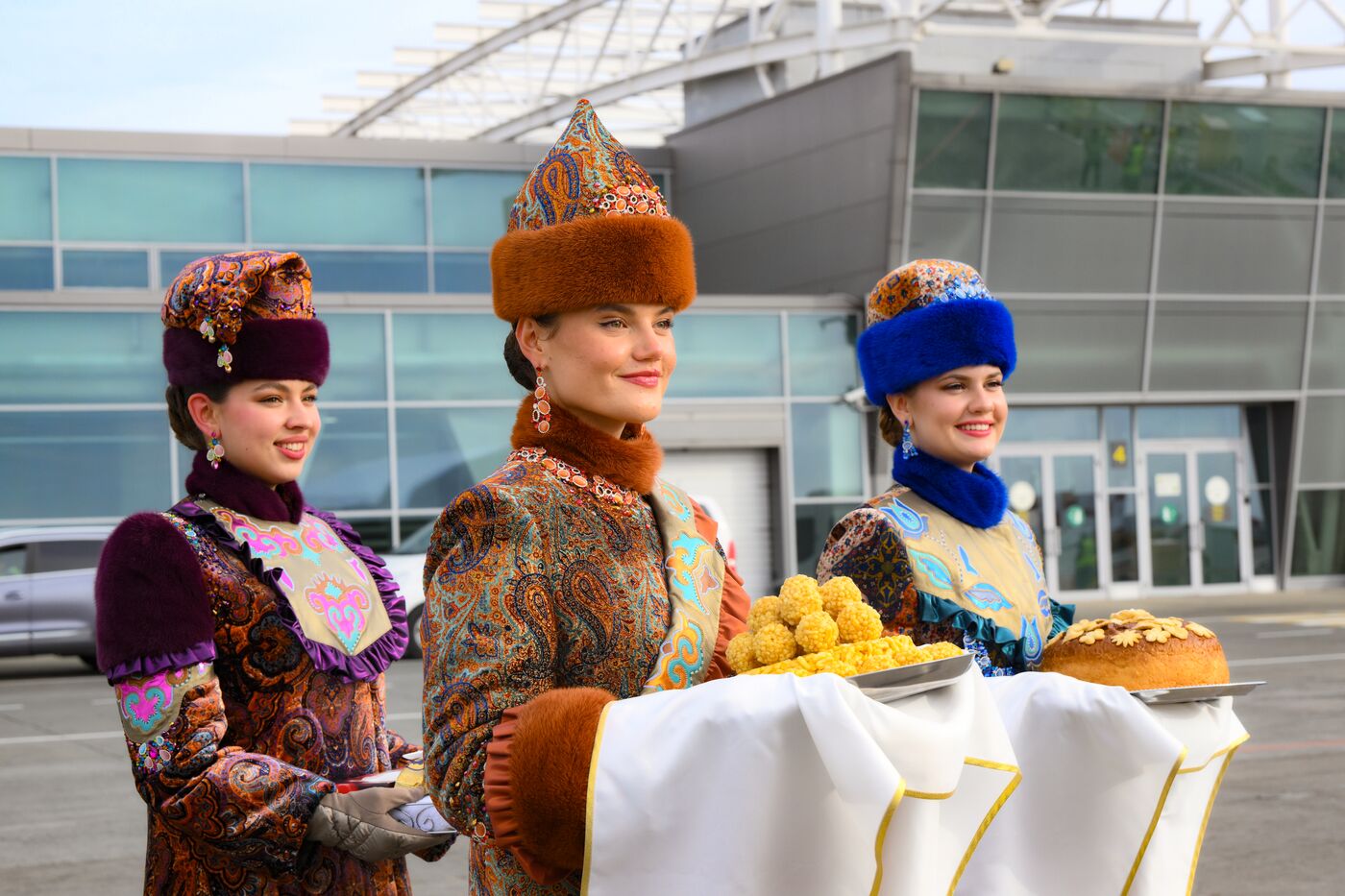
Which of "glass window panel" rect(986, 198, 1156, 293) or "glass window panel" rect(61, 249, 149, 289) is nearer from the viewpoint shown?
"glass window panel" rect(986, 198, 1156, 293)

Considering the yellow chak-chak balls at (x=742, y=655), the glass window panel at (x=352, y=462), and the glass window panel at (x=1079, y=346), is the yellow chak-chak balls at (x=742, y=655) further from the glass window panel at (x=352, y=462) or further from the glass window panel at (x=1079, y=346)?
the glass window panel at (x=1079, y=346)

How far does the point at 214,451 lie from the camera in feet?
10.6

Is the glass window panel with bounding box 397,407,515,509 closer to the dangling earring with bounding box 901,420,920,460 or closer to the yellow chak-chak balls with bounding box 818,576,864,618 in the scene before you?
the dangling earring with bounding box 901,420,920,460

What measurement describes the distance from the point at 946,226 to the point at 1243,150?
15.8 feet

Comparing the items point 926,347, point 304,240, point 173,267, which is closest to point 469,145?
point 304,240

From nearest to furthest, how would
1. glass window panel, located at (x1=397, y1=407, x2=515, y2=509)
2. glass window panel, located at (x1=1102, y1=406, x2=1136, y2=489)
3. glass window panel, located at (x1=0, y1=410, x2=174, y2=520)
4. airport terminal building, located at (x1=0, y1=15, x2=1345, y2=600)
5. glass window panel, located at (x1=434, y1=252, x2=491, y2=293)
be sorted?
glass window panel, located at (x1=0, y1=410, x2=174, y2=520) < airport terminal building, located at (x1=0, y1=15, x2=1345, y2=600) < glass window panel, located at (x1=397, y1=407, x2=515, y2=509) < glass window panel, located at (x1=1102, y1=406, x2=1136, y2=489) < glass window panel, located at (x1=434, y1=252, x2=491, y2=293)

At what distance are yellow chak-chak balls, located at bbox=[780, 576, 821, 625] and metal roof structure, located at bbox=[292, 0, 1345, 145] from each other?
2033 centimetres

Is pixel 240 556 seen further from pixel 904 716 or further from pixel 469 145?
pixel 469 145

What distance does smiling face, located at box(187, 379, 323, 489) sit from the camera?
3.21 meters

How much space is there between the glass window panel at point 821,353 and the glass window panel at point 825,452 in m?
0.30

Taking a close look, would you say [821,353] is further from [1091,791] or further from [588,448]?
[588,448]

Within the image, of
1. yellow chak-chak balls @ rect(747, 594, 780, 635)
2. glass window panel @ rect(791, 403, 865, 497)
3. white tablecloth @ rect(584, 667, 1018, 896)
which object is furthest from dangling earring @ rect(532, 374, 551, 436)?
glass window panel @ rect(791, 403, 865, 497)

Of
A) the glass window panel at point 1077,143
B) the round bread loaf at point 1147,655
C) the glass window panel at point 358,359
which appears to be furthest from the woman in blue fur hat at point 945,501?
the glass window panel at point 1077,143

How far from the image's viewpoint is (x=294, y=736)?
9.96 feet
